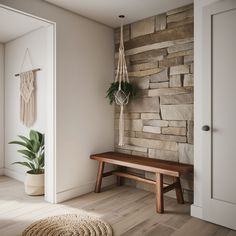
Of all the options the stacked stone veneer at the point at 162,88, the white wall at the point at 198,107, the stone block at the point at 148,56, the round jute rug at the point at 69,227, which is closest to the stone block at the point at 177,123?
the stacked stone veneer at the point at 162,88

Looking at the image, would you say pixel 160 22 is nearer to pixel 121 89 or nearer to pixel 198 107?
pixel 121 89

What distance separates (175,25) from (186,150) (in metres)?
1.59

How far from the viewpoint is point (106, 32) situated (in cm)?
362

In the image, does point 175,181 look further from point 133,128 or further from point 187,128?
point 133,128

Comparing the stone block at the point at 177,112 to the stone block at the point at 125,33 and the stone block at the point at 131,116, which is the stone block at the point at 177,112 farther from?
the stone block at the point at 125,33

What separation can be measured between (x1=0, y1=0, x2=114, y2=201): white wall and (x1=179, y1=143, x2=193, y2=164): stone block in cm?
117

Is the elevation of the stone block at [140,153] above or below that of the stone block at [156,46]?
below

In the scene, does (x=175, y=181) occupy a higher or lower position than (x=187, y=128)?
lower

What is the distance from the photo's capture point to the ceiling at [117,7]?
9.34 feet

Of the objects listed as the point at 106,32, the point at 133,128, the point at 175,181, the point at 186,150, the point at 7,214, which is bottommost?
the point at 7,214

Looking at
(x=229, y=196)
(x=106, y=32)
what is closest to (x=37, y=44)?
(x=106, y=32)

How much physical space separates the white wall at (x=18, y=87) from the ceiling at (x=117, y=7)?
0.82 m

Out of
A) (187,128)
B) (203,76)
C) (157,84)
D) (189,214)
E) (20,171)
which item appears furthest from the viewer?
(20,171)

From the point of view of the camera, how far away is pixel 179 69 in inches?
119
